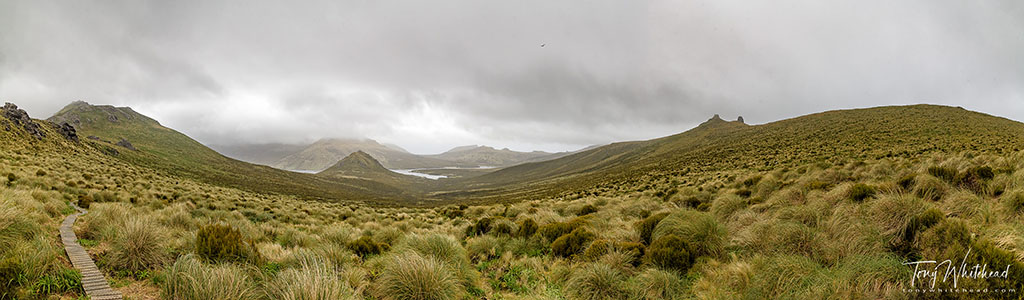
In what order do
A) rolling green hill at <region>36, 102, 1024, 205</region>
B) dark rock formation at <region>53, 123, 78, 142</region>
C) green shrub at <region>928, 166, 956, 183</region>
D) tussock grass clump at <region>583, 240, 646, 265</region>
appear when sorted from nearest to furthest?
1. tussock grass clump at <region>583, 240, 646, 265</region>
2. green shrub at <region>928, 166, 956, 183</region>
3. rolling green hill at <region>36, 102, 1024, 205</region>
4. dark rock formation at <region>53, 123, 78, 142</region>

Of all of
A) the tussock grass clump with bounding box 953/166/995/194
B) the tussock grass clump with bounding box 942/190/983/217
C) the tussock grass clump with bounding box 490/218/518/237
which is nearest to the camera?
the tussock grass clump with bounding box 942/190/983/217

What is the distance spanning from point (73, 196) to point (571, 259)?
19.9m

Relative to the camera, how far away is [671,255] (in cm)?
653

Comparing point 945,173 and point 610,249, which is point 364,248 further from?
point 945,173

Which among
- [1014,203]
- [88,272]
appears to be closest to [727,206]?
[1014,203]

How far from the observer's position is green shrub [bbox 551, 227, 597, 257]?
27.1ft

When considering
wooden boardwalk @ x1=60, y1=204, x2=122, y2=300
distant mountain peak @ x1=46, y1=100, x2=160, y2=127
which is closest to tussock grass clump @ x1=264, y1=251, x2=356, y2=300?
wooden boardwalk @ x1=60, y1=204, x2=122, y2=300

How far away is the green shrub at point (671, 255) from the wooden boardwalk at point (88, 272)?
27.7 ft

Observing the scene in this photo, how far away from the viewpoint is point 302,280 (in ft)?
14.9

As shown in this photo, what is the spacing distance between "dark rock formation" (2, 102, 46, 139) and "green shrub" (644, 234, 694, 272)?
93086mm

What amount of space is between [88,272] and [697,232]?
10.8 meters

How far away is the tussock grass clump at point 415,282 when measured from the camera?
541 cm

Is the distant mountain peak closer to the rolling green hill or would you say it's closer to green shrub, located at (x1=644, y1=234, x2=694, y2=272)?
the rolling green hill
